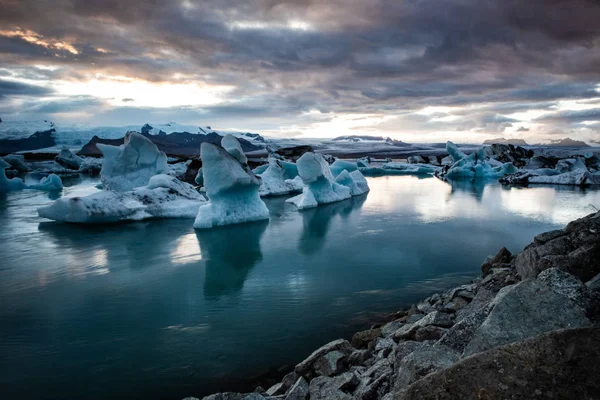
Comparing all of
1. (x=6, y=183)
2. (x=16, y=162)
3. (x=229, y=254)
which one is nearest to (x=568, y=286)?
(x=229, y=254)

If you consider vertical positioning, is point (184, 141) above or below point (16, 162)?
above

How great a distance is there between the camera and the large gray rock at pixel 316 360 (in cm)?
312

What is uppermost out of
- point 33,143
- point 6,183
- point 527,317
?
point 33,143

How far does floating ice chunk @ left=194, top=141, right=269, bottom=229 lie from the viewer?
1005cm

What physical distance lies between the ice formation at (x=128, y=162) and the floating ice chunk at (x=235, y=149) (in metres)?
3.84

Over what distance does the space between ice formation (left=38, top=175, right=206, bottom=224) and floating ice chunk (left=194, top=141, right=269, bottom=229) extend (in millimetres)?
2013

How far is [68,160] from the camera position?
35.9 metres

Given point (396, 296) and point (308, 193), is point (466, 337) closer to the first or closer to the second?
point (396, 296)

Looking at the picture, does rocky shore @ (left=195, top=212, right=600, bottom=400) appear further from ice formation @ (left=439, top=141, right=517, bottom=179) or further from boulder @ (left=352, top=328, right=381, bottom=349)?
ice formation @ (left=439, top=141, right=517, bottom=179)

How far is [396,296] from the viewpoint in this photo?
210 inches

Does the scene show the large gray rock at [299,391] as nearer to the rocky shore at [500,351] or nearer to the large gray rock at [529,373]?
the rocky shore at [500,351]

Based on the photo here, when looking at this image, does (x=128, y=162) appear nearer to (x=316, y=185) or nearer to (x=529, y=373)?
(x=316, y=185)

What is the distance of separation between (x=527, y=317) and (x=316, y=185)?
44.1 ft

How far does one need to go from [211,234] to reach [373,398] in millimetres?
8279
